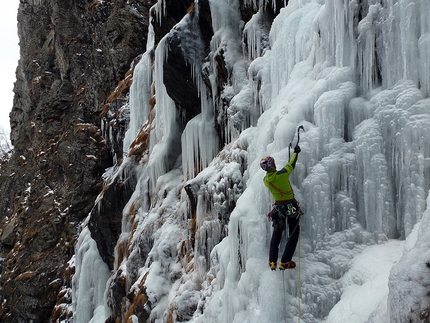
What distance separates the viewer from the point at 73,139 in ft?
57.9

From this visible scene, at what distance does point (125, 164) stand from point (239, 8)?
217 inches

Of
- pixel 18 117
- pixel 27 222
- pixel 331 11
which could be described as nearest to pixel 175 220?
pixel 331 11

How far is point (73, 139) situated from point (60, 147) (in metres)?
0.84

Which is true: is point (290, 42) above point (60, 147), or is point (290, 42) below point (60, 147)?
below

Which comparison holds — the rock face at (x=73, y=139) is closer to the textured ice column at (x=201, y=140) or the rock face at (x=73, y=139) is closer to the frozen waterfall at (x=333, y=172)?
the textured ice column at (x=201, y=140)

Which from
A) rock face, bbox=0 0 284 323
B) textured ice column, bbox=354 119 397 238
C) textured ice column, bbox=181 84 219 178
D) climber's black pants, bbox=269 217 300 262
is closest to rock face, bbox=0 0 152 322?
rock face, bbox=0 0 284 323

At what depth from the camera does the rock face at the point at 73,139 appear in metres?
9.86

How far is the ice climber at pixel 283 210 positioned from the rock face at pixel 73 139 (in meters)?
4.85

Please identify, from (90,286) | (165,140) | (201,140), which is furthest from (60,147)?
(201,140)

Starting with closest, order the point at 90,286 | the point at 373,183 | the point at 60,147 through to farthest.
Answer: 1. the point at 373,183
2. the point at 90,286
3. the point at 60,147

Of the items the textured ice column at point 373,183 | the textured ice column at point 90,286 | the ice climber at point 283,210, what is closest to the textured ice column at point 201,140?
the ice climber at point 283,210

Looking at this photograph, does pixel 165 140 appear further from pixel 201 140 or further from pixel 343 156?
pixel 343 156

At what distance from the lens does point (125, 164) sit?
11.5 m

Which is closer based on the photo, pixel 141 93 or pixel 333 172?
pixel 333 172
